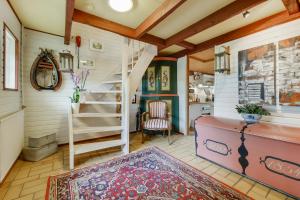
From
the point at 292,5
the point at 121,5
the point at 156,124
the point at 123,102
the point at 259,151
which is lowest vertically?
the point at 259,151

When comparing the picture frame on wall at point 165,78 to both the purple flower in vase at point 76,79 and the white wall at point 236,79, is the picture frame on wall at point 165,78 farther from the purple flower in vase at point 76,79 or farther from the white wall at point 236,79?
the purple flower in vase at point 76,79

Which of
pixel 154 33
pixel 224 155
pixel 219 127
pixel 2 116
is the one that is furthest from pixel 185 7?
pixel 2 116

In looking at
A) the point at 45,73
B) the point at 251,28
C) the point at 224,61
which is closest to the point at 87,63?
the point at 45,73

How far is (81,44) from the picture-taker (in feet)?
11.1

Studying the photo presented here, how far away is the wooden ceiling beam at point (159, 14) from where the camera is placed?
181 centimetres

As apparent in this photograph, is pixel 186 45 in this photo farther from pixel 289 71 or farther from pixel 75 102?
pixel 75 102

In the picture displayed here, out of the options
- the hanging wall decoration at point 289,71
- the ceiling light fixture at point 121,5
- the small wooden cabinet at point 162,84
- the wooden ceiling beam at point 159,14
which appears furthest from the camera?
the small wooden cabinet at point 162,84

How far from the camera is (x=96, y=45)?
11.7 feet

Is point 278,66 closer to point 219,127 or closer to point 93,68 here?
point 219,127

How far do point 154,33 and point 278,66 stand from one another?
88.6 inches

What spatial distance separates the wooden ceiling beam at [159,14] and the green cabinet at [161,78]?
158cm

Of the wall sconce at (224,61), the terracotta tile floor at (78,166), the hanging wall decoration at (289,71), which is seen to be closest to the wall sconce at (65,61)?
the terracotta tile floor at (78,166)

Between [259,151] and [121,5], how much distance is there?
2705 mm

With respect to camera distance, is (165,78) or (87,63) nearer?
(87,63)
